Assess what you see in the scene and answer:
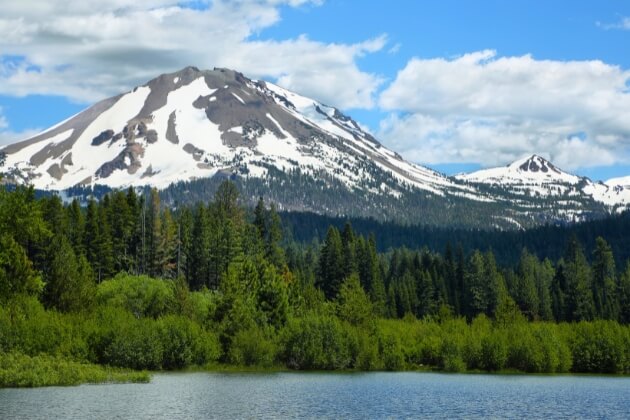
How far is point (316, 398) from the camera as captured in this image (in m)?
79.8

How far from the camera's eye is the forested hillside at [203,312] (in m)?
104

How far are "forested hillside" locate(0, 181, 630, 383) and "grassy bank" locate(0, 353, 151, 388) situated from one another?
451cm

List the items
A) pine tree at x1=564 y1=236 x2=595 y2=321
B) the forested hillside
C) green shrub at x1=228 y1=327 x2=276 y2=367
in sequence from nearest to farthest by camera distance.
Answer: the forested hillside < green shrub at x1=228 y1=327 x2=276 y2=367 < pine tree at x1=564 y1=236 x2=595 y2=321

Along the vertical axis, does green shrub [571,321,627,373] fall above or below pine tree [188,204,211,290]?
below

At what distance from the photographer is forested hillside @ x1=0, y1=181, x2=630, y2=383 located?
104 metres

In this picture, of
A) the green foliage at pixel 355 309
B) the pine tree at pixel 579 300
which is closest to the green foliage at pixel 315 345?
the green foliage at pixel 355 309

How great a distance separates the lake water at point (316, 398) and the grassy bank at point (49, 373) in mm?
3576

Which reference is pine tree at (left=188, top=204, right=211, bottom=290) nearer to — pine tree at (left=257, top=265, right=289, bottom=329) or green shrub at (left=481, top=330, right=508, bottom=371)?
pine tree at (left=257, top=265, right=289, bottom=329)

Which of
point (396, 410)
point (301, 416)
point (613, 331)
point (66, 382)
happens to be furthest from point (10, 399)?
point (613, 331)

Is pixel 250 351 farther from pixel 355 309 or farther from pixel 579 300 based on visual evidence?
pixel 579 300

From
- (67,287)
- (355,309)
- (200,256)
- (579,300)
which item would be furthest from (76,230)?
(579,300)

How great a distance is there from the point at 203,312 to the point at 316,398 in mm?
56553

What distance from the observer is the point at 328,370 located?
12012 cm

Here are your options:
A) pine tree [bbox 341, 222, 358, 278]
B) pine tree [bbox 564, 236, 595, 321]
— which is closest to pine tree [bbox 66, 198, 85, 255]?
pine tree [bbox 341, 222, 358, 278]
